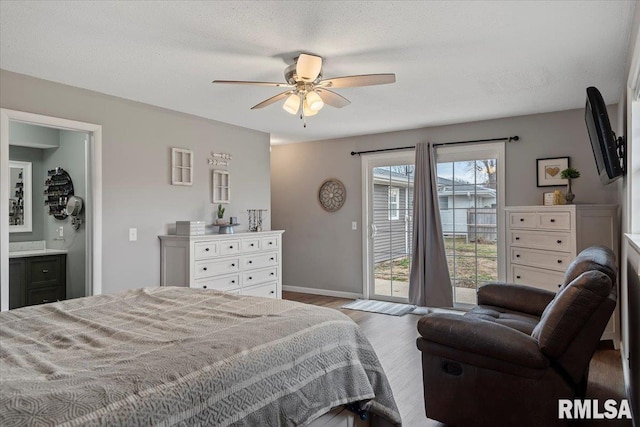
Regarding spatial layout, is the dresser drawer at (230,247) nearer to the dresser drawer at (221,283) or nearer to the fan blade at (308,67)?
the dresser drawer at (221,283)

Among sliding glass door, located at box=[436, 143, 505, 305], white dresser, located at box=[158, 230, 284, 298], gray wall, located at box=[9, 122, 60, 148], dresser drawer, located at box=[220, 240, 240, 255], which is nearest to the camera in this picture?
white dresser, located at box=[158, 230, 284, 298]

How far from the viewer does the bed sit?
41.8 inches

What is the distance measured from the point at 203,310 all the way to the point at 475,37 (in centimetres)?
229

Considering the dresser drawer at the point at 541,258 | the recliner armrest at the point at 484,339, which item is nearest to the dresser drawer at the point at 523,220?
the dresser drawer at the point at 541,258

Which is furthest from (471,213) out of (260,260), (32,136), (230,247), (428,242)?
(32,136)

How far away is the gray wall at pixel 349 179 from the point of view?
14.1 feet

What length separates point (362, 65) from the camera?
2969 mm

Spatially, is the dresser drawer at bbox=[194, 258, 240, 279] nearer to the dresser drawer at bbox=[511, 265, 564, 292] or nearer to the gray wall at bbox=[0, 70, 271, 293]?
the gray wall at bbox=[0, 70, 271, 293]

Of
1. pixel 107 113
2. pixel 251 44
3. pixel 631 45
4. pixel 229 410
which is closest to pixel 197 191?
pixel 107 113

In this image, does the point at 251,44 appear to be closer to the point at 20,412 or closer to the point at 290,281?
the point at 20,412

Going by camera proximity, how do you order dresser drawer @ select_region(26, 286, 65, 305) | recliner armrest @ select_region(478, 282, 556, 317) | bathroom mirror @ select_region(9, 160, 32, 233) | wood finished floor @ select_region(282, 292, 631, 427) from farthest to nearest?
bathroom mirror @ select_region(9, 160, 32, 233) < dresser drawer @ select_region(26, 286, 65, 305) < recliner armrest @ select_region(478, 282, 556, 317) < wood finished floor @ select_region(282, 292, 631, 427)

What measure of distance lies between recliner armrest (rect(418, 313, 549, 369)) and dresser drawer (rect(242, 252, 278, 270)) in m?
2.59

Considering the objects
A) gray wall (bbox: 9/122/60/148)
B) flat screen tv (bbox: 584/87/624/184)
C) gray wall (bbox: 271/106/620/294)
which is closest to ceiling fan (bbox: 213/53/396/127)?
flat screen tv (bbox: 584/87/624/184)

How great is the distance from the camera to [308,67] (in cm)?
257
